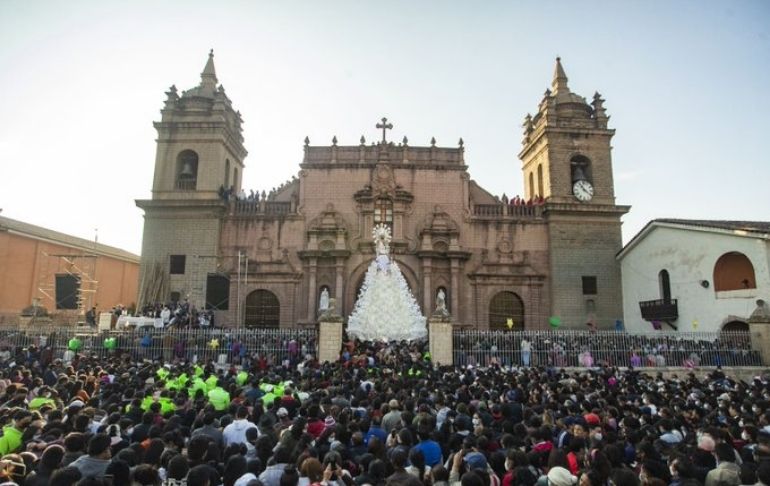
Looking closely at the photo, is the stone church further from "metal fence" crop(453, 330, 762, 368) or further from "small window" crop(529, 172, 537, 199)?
"metal fence" crop(453, 330, 762, 368)

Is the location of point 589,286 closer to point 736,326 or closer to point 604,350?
→ point 736,326

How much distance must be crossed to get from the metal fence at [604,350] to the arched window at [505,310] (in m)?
6.91

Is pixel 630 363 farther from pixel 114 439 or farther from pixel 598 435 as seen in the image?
pixel 114 439

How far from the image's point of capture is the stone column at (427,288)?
89.9 ft

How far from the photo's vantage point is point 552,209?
28.6 m

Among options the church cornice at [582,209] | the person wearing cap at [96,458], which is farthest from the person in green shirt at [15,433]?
the church cornice at [582,209]

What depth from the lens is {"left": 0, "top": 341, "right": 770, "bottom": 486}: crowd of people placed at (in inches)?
197

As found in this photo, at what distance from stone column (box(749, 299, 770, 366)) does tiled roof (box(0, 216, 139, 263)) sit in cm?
3901

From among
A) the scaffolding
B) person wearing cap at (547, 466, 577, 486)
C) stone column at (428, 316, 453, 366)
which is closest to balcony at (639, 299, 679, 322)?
stone column at (428, 316, 453, 366)

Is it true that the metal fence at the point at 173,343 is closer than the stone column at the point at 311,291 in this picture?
Yes

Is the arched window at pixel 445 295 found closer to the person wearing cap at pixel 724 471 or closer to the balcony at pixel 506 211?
the balcony at pixel 506 211

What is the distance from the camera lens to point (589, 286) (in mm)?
28281

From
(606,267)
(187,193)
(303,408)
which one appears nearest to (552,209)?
(606,267)

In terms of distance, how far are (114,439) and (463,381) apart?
8024 millimetres
